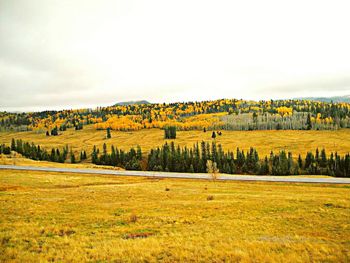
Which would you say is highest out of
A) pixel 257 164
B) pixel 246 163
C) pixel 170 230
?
pixel 170 230

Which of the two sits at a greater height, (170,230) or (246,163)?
(170,230)

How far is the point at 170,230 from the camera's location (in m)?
19.3

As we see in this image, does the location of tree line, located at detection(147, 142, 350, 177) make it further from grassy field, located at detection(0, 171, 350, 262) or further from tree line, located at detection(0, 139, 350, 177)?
grassy field, located at detection(0, 171, 350, 262)

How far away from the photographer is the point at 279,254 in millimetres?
14047

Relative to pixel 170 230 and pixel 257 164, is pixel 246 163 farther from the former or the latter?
pixel 170 230

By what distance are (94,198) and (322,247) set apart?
27.1 metres

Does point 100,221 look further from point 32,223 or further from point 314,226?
point 314,226

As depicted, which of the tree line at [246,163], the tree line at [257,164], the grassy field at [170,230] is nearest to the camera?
the grassy field at [170,230]

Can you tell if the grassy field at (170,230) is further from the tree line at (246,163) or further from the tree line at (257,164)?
the tree line at (257,164)

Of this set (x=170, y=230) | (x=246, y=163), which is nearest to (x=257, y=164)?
(x=246, y=163)

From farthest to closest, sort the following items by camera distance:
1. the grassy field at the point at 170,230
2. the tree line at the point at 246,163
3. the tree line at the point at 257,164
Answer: the tree line at the point at 246,163 → the tree line at the point at 257,164 → the grassy field at the point at 170,230

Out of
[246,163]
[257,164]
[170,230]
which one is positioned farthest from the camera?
[246,163]

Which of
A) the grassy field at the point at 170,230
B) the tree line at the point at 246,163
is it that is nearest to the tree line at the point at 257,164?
the tree line at the point at 246,163

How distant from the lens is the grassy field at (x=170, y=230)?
14195 millimetres
